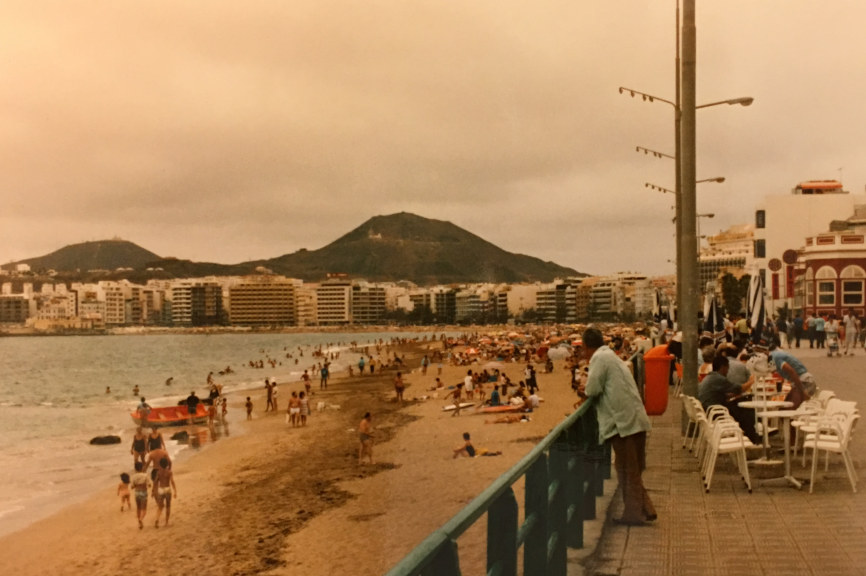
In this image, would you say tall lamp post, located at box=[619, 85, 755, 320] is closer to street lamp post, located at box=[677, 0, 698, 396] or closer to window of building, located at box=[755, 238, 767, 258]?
street lamp post, located at box=[677, 0, 698, 396]

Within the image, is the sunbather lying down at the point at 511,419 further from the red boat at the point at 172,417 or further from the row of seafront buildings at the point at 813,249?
the row of seafront buildings at the point at 813,249

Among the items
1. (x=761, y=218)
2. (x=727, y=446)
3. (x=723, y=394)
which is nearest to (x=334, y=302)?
(x=761, y=218)

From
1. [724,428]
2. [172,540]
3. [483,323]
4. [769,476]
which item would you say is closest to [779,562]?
[724,428]

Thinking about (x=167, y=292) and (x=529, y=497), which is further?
(x=167, y=292)

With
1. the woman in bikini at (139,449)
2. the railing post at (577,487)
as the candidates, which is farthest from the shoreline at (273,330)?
the railing post at (577,487)

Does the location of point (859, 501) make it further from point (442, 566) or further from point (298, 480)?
point (298, 480)

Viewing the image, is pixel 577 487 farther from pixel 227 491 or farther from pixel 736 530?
pixel 227 491
